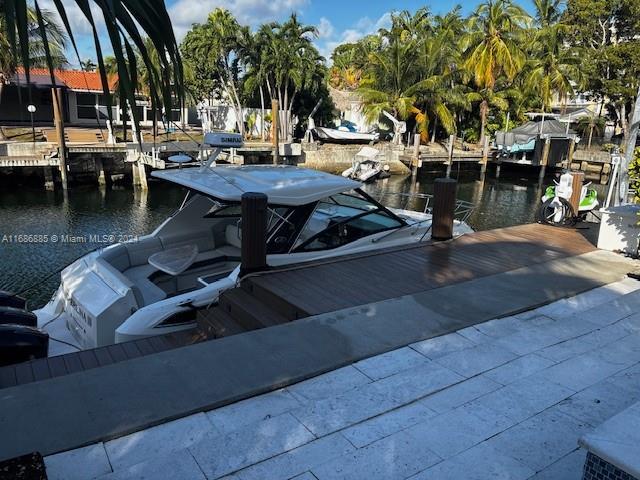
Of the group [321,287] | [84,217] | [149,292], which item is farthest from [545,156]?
[149,292]

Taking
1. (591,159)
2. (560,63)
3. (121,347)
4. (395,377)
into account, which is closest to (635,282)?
(395,377)

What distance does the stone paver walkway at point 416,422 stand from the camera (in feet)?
9.41

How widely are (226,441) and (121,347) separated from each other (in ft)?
10.5

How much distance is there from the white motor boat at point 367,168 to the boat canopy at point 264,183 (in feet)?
65.5

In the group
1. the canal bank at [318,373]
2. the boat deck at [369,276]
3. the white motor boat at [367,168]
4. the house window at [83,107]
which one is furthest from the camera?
the house window at [83,107]

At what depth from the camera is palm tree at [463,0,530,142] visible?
33.7 meters

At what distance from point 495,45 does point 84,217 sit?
27788 mm

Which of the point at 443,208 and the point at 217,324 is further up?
the point at 443,208

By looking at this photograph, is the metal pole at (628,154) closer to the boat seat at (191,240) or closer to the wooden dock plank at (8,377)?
the boat seat at (191,240)

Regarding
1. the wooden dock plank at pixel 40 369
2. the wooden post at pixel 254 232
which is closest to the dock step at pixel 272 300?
the wooden post at pixel 254 232

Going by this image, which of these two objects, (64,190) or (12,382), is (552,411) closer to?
(12,382)

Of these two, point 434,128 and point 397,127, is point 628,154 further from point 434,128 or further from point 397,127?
point 434,128

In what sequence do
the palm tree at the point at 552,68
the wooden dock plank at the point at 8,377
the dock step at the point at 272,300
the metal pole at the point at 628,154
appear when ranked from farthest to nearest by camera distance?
the palm tree at the point at 552,68 < the metal pole at the point at 628,154 < the dock step at the point at 272,300 < the wooden dock plank at the point at 8,377

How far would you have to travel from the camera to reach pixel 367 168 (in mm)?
28625
